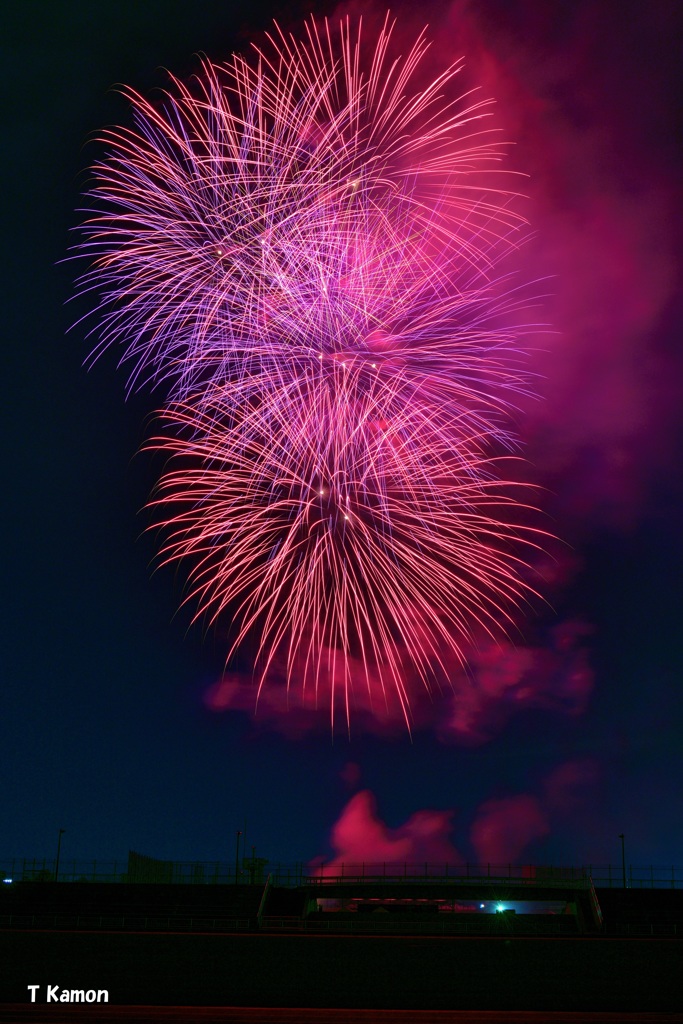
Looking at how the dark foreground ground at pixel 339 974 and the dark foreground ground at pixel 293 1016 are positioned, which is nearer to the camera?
the dark foreground ground at pixel 293 1016

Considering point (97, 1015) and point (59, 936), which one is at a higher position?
point (59, 936)

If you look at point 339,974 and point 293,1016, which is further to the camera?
point 339,974

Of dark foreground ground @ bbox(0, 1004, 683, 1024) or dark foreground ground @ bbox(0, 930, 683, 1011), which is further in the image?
→ dark foreground ground @ bbox(0, 930, 683, 1011)

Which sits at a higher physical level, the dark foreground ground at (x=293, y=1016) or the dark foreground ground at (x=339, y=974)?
the dark foreground ground at (x=339, y=974)

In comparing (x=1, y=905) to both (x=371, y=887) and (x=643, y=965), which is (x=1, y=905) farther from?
(x=643, y=965)

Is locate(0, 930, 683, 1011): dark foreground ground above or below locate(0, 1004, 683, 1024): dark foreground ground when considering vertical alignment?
above

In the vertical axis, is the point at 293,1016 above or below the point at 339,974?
below

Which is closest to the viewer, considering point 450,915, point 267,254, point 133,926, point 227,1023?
→ point 227,1023

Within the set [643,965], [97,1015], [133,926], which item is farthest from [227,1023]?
[133,926]
